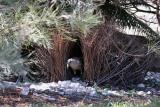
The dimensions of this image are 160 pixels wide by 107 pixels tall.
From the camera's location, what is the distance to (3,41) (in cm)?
443

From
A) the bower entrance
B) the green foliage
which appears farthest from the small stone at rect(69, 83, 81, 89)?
the green foliage

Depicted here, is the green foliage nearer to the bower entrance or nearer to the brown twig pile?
the brown twig pile

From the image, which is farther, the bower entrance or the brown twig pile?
the bower entrance

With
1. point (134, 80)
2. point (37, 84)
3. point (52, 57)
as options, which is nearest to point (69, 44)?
point (52, 57)

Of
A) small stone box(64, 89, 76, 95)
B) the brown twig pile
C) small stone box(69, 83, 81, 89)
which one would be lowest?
small stone box(69, 83, 81, 89)

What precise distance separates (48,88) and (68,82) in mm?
625

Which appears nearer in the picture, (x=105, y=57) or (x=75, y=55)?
(x=105, y=57)

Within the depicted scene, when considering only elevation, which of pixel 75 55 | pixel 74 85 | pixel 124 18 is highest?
pixel 124 18

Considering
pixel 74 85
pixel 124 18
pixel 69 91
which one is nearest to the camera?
pixel 69 91

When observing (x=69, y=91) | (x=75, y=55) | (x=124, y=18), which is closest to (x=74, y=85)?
(x=69, y=91)

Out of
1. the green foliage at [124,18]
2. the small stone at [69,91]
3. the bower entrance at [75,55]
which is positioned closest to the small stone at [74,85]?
the small stone at [69,91]

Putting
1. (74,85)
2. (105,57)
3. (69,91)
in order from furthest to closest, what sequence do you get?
(105,57) < (74,85) < (69,91)

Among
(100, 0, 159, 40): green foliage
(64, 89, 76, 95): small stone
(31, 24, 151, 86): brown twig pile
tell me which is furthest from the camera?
(100, 0, 159, 40): green foliage

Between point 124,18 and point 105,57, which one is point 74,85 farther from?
point 124,18
